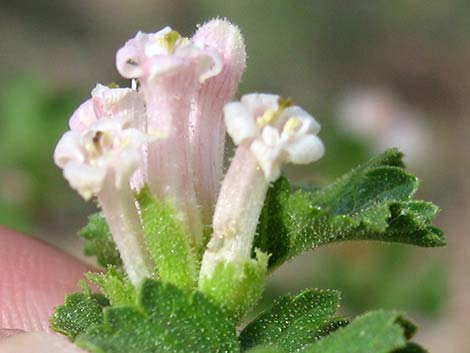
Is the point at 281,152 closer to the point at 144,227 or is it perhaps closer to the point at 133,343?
the point at 144,227

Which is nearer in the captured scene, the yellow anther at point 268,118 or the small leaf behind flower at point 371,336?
the small leaf behind flower at point 371,336

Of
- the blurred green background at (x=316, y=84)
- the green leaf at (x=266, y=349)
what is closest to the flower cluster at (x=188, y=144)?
the green leaf at (x=266, y=349)

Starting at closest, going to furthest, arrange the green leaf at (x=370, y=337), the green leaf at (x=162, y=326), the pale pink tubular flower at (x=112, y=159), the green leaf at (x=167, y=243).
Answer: the green leaf at (x=370, y=337) < the green leaf at (x=162, y=326) < the pale pink tubular flower at (x=112, y=159) < the green leaf at (x=167, y=243)

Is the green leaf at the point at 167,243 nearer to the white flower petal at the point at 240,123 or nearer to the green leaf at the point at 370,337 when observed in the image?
the white flower petal at the point at 240,123

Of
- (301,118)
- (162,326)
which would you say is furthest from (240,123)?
(162,326)

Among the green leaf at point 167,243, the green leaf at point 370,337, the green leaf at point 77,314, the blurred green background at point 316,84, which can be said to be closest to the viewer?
the green leaf at point 370,337

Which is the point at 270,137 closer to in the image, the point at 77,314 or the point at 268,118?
the point at 268,118
